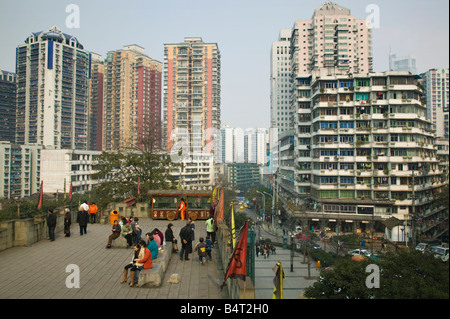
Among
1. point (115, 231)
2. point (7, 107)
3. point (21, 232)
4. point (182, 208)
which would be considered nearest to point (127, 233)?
point (115, 231)

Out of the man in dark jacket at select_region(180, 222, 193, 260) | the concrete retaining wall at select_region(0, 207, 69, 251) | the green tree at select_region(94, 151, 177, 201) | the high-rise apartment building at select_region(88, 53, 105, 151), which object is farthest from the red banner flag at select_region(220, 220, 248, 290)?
the high-rise apartment building at select_region(88, 53, 105, 151)

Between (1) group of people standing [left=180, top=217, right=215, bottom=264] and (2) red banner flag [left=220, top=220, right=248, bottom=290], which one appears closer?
(2) red banner flag [left=220, top=220, right=248, bottom=290]

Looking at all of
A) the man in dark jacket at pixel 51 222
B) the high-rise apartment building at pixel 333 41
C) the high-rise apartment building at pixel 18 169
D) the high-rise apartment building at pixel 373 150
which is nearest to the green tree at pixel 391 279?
the man in dark jacket at pixel 51 222

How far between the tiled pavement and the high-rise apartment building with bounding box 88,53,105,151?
86007 millimetres

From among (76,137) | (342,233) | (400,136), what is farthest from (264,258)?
(76,137)

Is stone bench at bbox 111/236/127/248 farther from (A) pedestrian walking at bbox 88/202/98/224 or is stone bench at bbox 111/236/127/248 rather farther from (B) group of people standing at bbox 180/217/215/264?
(A) pedestrian walking at bbox 88/202/98/224

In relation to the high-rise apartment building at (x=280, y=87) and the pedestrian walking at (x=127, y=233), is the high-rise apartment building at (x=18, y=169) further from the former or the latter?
the high-rise apartment building at (x=280, y=87)

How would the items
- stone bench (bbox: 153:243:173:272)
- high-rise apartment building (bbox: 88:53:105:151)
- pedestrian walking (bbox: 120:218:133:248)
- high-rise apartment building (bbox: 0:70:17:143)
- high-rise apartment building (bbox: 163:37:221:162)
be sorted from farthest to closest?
high-rise apartment building (bbox: 88:53:105:151) < high-rise apartment building (bbox: 163:37:221:162) < high-rise apartment building (bbox: 0:70:17:143) < pedestrian walking (bbox: 120:218:133:248) < stone bench (bbox: 153:243:173:272)

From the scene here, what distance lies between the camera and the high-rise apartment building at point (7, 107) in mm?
71438

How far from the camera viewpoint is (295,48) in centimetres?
7400

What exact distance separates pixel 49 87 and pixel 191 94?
31185mm

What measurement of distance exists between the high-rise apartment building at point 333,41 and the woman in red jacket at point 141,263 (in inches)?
2919

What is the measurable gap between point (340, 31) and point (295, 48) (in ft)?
45.9

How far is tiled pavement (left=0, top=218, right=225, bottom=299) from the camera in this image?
26.2 feet
